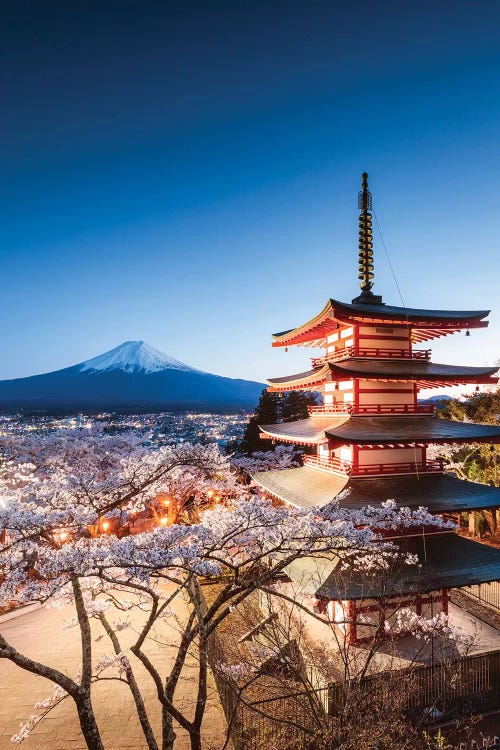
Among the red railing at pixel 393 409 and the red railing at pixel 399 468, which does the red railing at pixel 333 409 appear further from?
the red railing at pixel 399 468

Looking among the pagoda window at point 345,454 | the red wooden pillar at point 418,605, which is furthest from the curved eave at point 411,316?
the red wooden pillar at point 418,605

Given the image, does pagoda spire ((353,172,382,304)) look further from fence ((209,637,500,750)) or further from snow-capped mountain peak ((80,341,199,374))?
snow-capped mountain peak ((80,341,199,374))

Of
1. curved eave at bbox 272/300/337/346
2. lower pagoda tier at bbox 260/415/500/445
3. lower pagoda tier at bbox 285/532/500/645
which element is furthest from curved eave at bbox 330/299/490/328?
lower pagoda tier at bbox 285/532/500/645

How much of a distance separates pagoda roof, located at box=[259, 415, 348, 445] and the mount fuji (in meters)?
75.7

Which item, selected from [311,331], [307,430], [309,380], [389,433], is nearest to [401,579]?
[389,433]

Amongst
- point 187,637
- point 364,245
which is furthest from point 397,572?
point 364,245

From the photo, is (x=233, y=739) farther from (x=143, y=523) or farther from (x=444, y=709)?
(x=143, y=523)

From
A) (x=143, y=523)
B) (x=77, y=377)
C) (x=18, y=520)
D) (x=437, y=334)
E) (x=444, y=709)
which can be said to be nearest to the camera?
(x=18, y=520)

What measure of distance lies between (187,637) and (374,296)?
11.2 metres

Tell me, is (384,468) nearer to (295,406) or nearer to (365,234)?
(365,234)

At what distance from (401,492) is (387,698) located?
5408 mm

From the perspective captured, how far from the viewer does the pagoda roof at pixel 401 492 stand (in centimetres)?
1081

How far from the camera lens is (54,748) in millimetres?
8227

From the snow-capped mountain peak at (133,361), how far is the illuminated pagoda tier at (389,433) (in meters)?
113
